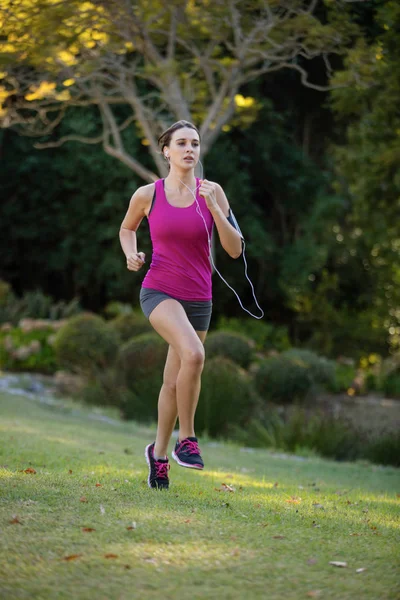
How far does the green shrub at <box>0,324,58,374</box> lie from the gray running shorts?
11.3m

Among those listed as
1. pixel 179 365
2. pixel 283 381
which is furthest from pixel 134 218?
pixel 283 381

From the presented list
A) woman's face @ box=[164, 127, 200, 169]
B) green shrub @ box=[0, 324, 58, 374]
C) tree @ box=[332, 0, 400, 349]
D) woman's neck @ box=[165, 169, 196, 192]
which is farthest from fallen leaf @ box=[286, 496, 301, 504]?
green shrub @ box=[0, 324, 58, 374]

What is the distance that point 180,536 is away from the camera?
3.77 m

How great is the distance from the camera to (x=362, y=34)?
11.2 m

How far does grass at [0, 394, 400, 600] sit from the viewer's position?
321 cm

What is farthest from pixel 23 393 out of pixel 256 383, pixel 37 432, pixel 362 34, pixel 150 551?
pixel 150 551

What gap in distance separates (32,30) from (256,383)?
6.29m

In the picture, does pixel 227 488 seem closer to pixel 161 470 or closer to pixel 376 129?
pixel 161 470

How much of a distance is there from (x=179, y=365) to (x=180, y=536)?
128 cm

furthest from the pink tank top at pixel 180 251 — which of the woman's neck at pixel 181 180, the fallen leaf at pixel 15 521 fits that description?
the fallen leaf at pixel 15 521

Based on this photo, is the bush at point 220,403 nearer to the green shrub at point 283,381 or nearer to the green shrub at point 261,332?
the green shrub at point 283,381

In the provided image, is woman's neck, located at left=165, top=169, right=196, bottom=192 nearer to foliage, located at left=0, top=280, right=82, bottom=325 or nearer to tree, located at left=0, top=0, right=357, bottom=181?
tree, located at left=0, top=0, right=357, bottom=181

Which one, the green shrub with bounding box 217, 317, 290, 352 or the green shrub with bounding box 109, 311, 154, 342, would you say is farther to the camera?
the green shrub with bounding box 217, 317, 290, 352

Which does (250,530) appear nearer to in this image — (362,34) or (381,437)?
(381,437)
